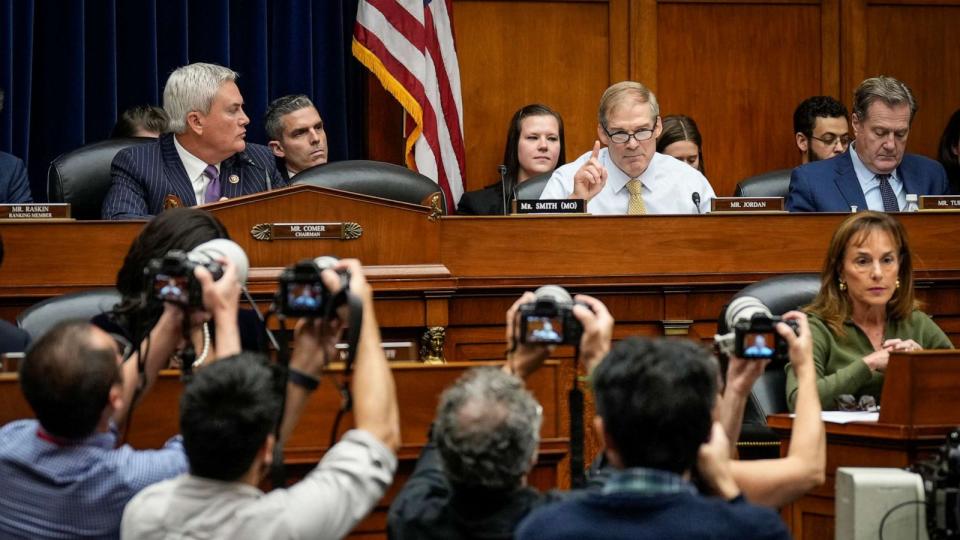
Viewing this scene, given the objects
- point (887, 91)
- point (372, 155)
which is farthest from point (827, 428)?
point (372, 155)

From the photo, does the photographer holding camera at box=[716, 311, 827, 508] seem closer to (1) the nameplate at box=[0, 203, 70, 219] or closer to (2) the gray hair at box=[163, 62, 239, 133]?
(1) the nameplate at box=[0, 203, 70, 219]

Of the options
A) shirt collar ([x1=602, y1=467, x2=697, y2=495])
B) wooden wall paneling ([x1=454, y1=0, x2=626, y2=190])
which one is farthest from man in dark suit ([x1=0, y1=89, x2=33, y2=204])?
shirt collar ([x1=602, y1=467, x2=697, y2=495])

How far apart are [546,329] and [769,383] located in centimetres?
173

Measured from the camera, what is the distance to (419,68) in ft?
22.3

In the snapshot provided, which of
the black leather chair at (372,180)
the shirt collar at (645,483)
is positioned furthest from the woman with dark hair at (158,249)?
the black leather chair at (372,180)

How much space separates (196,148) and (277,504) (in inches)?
131

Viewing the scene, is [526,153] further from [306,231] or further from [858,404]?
[858,404]

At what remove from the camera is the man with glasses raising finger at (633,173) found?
5754mm

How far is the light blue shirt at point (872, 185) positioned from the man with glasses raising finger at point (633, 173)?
0.57 meters

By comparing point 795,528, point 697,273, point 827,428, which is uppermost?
point 697,273

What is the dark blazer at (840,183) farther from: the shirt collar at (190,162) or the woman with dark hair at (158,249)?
the woman with dark hair at (158,249)

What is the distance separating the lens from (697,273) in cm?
507

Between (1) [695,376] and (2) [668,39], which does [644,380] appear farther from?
(2) [668,39]

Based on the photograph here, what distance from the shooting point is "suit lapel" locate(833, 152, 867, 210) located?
5.69 m
